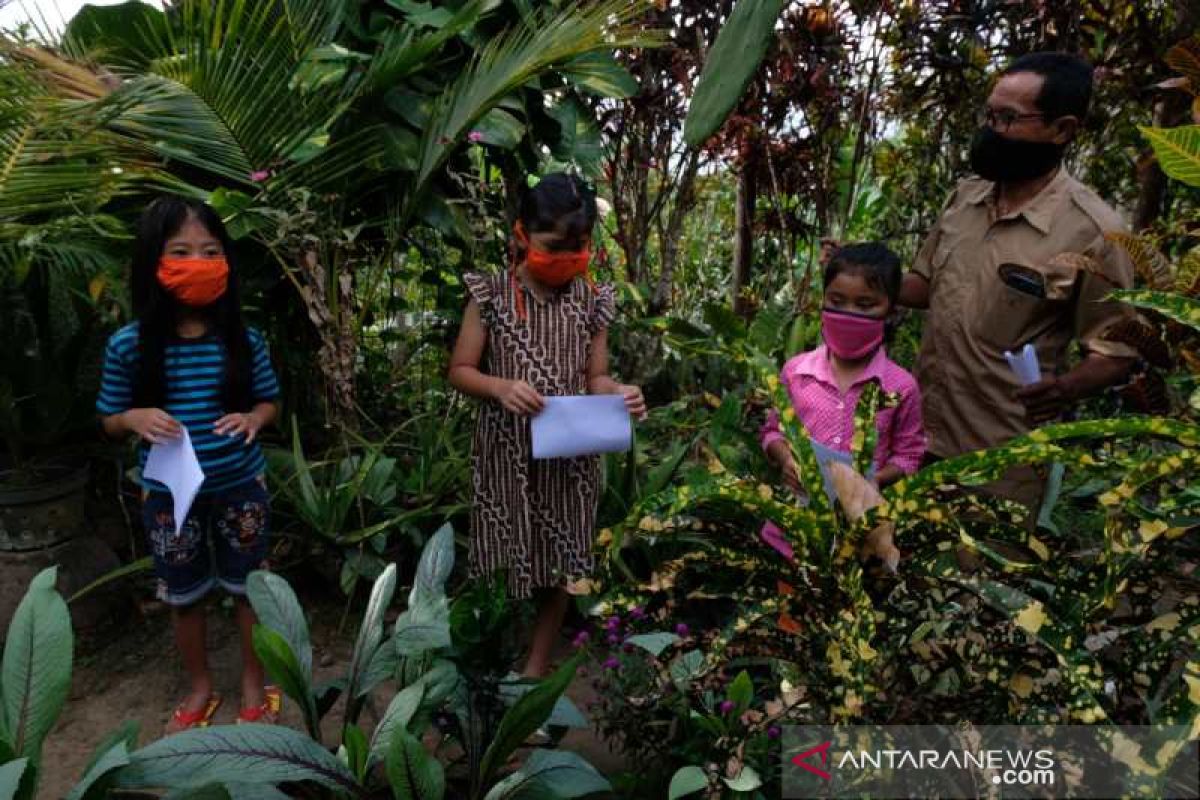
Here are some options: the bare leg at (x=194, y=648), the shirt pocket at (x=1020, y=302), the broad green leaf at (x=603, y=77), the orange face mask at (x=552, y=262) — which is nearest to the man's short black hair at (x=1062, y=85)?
the shirt pocket at (x=1020, y=302)

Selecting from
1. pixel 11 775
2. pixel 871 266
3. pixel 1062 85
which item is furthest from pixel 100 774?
pixel 1062 85

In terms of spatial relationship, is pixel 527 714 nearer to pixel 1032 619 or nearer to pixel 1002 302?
pixel 1032 619

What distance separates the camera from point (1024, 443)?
1115 mm

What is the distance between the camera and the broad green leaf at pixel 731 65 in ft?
4.41

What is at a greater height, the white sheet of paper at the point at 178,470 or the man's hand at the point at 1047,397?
the man's hand at the point at 1047,397

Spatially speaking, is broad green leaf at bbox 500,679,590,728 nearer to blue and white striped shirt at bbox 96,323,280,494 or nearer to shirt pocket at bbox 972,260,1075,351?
blue and white striped shirt at bbox 96,323,280,494

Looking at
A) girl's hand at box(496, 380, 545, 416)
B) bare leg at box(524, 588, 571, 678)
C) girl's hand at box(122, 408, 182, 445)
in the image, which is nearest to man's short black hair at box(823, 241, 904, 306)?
girl's hand at box(496, 380, 545, 416)

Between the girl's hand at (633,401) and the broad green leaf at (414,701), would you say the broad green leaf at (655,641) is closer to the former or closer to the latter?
the broad green leaf at (414,701)

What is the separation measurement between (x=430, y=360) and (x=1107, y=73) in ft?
9.60

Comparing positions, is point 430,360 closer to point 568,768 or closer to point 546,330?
point 546,330

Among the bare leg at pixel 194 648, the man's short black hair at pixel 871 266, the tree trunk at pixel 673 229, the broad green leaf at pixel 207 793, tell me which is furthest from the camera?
the tree trunk at pixel 673 229

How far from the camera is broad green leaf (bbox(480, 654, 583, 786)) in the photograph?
143 centimetres

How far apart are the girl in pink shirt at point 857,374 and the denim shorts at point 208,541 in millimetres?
1255

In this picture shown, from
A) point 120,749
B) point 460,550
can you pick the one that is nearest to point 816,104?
point 460,550
